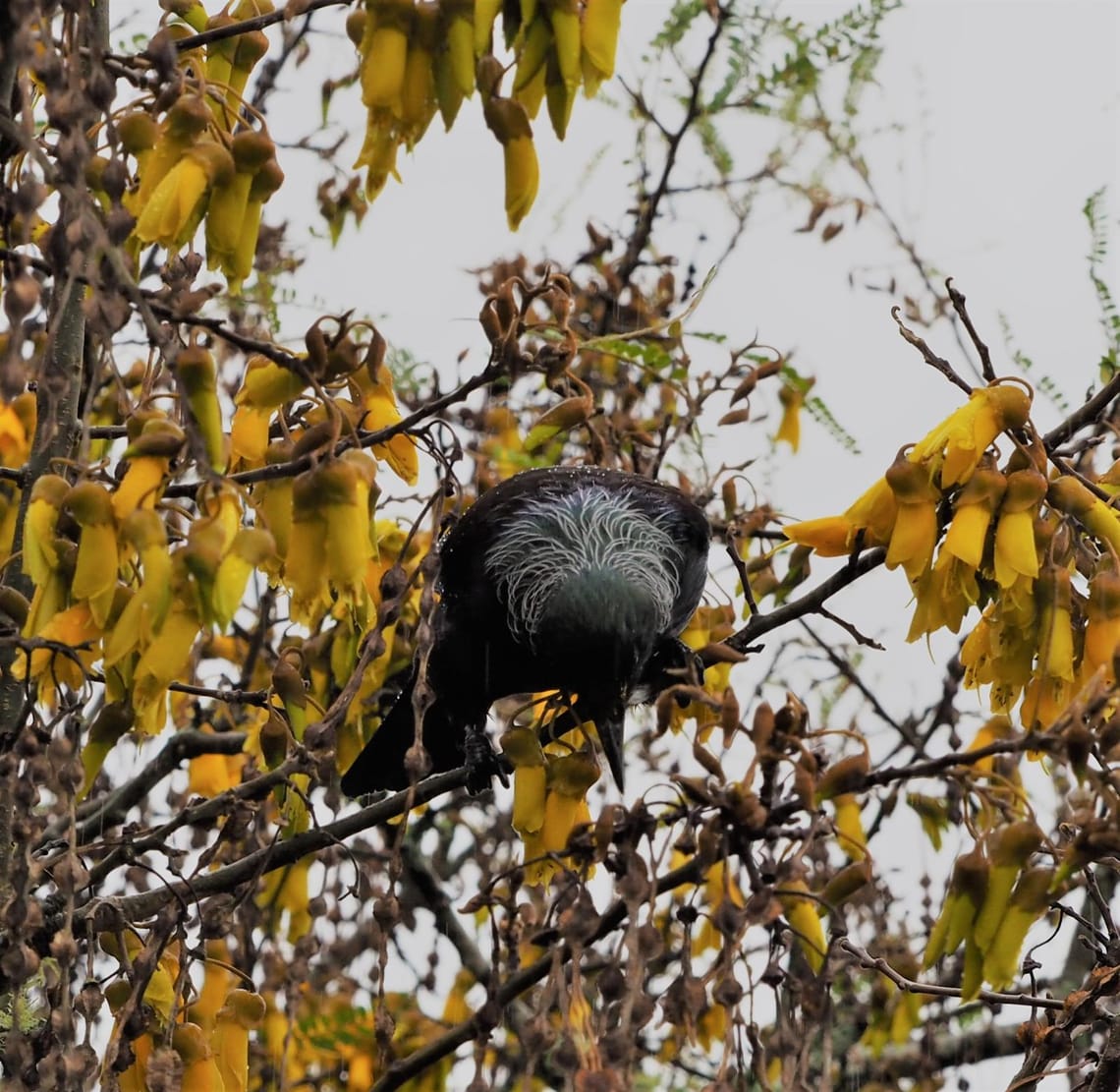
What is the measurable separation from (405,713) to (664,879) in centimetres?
140

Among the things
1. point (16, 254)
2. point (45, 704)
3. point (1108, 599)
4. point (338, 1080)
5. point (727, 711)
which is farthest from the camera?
point (338, 1080)

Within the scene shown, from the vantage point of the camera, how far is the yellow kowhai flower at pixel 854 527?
2.21m

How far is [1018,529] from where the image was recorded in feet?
6.76

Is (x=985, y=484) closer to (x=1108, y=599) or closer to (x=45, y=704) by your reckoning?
(x=1108, y=599)

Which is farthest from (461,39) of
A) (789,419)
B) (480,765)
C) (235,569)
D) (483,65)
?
(789,419)

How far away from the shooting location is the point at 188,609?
67.2 inches

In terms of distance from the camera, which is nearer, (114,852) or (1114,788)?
(1114,788)

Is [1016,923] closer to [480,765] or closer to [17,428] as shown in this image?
[17,428]

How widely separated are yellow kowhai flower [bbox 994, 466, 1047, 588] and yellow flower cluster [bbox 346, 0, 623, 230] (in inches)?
26.7

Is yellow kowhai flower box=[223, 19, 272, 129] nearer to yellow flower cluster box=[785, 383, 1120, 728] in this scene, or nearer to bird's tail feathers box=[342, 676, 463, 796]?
yellow flower cluster box=[785, 383, 1120, 728]

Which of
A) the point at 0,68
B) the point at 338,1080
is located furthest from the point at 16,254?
the point at 338,1080

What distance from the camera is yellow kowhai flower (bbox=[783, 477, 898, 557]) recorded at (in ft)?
7.27

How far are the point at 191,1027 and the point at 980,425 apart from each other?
117cm

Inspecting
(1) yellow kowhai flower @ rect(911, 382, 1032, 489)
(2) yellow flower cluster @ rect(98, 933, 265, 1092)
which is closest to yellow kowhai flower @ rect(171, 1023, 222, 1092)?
(2) yellow flower cluster @ rect(98, 933, 265, 1092)
